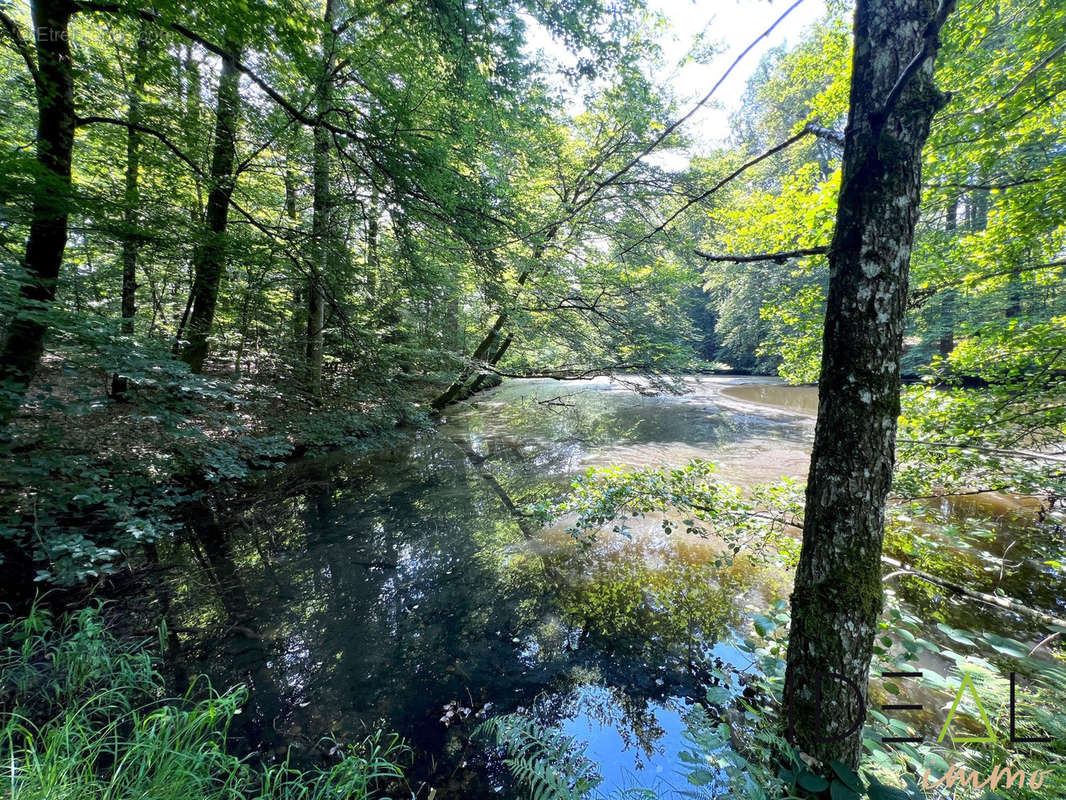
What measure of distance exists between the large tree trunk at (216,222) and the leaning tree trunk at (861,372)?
5.85 meters

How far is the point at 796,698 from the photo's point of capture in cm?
153

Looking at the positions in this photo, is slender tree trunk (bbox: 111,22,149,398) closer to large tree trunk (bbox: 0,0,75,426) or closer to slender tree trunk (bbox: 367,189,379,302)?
large tree trunk (bbox: 0,0,75,426)

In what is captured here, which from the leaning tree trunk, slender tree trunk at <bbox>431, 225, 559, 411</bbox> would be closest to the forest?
the leaning tree trunk

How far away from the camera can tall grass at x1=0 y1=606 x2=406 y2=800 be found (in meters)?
1.61

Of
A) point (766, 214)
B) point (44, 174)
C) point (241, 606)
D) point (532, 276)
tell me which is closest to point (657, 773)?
point (241, 606)

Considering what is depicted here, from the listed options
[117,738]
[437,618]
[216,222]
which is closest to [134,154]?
[216,222]

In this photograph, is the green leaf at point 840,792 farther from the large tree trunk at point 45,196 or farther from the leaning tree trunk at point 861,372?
the large tree trunk at point 45,196

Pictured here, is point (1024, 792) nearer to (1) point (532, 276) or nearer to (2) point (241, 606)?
(2) point (241, 606)

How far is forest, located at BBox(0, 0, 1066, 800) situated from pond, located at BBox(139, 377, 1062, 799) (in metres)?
0.03

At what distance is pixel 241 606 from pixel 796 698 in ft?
14.7

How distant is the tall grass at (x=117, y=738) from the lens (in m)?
1.61

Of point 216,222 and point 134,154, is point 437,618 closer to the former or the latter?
point 216,222

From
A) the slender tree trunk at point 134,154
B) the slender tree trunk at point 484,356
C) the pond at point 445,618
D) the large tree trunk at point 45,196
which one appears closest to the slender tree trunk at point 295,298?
the slender tree trunk at point 134,154

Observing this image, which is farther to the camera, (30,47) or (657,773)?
(30,47)
